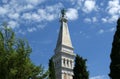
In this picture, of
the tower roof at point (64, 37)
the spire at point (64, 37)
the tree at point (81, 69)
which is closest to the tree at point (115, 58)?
the tree at point (81, 69)

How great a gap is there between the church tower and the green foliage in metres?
77.1

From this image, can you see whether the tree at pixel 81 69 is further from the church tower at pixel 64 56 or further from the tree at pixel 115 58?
the church tower at pixel 64 56

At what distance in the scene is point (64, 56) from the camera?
111625 mm

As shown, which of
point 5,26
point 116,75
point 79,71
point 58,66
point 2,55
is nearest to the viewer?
point 2,55

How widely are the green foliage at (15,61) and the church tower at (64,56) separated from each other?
77.1 m

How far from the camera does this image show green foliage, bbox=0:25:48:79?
1165 inches

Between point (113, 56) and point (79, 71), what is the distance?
948 cm

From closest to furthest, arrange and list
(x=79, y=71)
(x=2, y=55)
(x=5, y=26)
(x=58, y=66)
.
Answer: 1. (x=2, y=55)
2. (x=5, y=26)
3. (x=79, y=71)
4. (x=58, y=66)

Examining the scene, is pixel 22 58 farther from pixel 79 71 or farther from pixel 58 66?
pixel 58 66

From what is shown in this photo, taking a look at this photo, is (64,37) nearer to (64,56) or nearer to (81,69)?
(64,56)

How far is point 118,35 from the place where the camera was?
3747cm

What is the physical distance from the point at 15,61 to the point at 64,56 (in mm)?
81875

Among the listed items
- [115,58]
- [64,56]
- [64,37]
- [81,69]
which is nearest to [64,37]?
[64,37]

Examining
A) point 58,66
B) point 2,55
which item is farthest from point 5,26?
point 58,66
